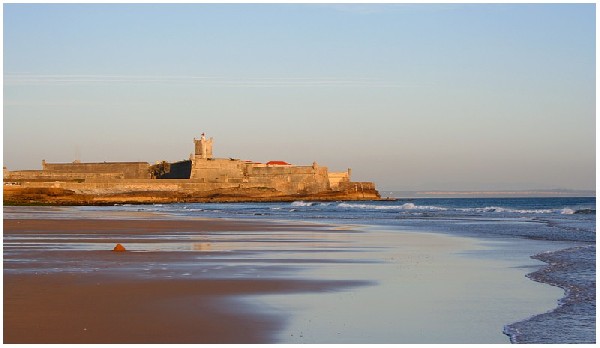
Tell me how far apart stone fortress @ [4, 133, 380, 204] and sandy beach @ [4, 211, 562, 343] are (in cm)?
5464

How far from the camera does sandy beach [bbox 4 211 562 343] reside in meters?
6.84

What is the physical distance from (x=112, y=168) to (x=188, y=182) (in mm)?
10059

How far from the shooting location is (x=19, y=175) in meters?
74.0

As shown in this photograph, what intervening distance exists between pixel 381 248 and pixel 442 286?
18.6ft

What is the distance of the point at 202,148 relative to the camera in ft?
264

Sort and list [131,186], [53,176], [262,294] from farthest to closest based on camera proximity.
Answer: [53,176] → [131,186] → [262,294]

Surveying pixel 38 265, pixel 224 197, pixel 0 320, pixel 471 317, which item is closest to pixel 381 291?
pixel 471 317

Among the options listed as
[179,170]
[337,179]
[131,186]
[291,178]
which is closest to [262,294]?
[131,186]

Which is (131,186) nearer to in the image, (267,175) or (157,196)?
(157,196)

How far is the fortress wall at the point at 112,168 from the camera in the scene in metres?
81.8

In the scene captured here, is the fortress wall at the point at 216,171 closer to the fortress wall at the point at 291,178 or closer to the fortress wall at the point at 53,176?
the fortress wall at the point at 291,178

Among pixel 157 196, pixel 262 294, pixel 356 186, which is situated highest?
pixel 356 186

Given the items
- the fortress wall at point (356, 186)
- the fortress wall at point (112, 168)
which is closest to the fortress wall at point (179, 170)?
the fortress wall at point (112, 168)

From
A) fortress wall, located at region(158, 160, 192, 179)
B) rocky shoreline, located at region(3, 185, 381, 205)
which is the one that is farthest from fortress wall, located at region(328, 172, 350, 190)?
fortress wall, located at region(158, 160, 192, 179)
